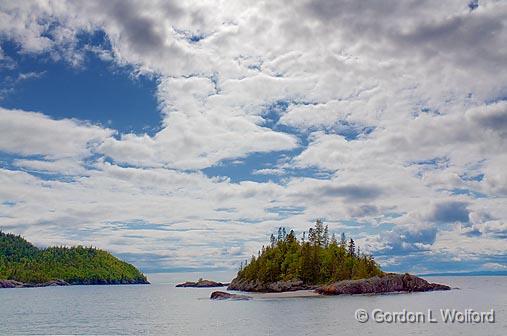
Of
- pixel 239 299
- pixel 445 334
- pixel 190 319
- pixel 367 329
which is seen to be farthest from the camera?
pixel 239 299

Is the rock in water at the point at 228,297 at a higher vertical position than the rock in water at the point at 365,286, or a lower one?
lower

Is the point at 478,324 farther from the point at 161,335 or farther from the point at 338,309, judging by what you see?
the point at 161,335

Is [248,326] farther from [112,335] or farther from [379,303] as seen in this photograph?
[379,303]

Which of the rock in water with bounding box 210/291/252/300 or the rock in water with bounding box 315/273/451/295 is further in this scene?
the rock in water with bounding box 315/273/451/295

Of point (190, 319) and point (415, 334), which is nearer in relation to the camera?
point (415, 334)

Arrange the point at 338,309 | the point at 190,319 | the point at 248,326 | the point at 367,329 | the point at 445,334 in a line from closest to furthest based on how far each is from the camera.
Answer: the point at 445,334
the point at 367,329
the point at 248,326
the point at 190,319
the point at 338,309

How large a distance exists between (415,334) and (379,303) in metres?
64.3

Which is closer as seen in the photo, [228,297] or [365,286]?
[228,297]

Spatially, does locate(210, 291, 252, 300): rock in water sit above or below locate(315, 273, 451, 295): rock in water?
below

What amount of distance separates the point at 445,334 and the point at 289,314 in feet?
139

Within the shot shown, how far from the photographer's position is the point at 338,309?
399 ft

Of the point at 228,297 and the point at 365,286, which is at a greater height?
the point at 365,286

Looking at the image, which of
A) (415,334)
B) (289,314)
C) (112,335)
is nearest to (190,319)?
(289,314)

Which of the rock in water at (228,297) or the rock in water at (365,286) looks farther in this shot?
the rock in water at (365,286)
